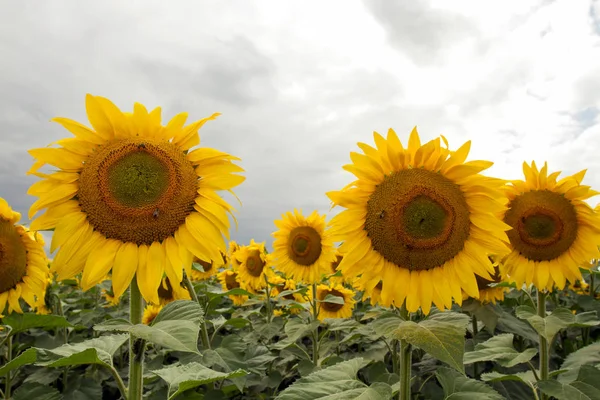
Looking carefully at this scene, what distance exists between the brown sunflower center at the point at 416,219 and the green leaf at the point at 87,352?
1.84 metres

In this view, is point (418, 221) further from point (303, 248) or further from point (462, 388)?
point (303, 248)

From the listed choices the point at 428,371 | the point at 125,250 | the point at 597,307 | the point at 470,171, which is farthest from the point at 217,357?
the point at 597,307

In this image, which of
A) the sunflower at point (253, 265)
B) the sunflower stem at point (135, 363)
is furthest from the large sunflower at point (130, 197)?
the sunflower at point (253, 265)

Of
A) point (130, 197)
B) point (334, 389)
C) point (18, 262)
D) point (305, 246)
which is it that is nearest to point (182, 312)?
point (130, 197)

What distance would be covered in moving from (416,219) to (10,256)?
3.86 meters

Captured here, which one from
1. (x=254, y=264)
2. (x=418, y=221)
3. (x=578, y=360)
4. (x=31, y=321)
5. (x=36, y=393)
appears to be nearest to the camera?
(x=418, y=221)

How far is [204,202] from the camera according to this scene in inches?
105

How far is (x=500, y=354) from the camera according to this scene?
3.79 m

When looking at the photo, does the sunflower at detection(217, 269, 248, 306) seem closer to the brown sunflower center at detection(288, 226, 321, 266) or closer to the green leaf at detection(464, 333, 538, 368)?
the brown sunflower center at detection(288, 226, 321, 266)

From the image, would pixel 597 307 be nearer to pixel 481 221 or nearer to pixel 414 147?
pixel 481 221

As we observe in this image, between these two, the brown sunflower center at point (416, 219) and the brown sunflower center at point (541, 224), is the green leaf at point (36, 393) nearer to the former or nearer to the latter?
the brown sunflower center at point (416, 219)

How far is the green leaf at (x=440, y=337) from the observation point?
2.27 meters

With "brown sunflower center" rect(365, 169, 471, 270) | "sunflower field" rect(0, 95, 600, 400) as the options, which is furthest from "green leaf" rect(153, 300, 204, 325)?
"brown sunflower center" rect(365, 169, 471, 270)

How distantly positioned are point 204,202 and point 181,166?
269 millimetres
